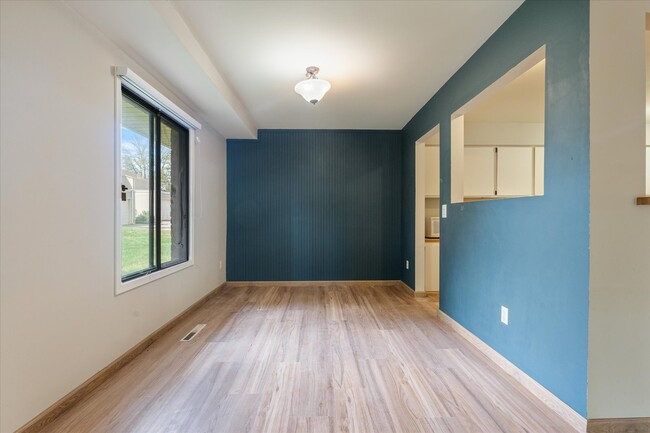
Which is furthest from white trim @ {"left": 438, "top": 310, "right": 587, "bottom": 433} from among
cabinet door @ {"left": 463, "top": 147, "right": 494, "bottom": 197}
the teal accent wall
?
cabinet door @ {"left": 463, "top": 147, "right": 494, "bottom": 197}

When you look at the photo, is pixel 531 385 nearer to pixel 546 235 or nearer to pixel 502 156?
pixel 546 235

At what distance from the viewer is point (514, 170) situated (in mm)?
3977

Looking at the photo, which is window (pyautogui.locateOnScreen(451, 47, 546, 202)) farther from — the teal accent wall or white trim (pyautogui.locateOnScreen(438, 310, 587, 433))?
white trim (pyautogui.locateOnScreen(438, 310, 587, 433))

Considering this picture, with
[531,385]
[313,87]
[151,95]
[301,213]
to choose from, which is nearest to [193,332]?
[151,95]

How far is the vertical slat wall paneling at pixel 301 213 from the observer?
4.63m

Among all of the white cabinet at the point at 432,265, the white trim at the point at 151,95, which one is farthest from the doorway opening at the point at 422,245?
the white trim at the point at 151,95

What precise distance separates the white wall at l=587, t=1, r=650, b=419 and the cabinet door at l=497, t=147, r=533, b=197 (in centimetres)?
271

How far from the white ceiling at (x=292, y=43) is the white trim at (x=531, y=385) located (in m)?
2.50

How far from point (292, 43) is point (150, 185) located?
72.8 inches

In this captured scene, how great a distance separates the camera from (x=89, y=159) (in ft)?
5.94

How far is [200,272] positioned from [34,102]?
102 inches

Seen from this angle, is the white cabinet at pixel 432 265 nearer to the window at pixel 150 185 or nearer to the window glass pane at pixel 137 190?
the window at pixel 150 185

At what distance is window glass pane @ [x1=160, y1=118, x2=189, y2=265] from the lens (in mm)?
2920

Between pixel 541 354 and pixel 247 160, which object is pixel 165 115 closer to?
pixel 247 160
